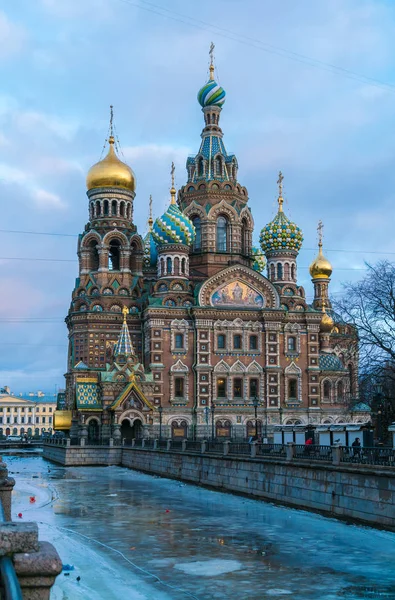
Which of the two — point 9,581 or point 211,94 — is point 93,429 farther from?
point 9,581

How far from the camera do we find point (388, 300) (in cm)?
3084

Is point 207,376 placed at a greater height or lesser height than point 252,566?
greater

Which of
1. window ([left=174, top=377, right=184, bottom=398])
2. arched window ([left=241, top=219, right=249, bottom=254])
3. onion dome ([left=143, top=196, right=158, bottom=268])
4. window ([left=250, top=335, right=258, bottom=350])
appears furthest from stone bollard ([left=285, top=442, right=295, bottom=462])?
onion dome ([left=143, top=196, right=158, bottom=268])

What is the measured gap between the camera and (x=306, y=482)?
993 inches

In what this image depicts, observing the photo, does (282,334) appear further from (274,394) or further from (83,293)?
(83,293)

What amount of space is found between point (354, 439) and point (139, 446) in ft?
77.9

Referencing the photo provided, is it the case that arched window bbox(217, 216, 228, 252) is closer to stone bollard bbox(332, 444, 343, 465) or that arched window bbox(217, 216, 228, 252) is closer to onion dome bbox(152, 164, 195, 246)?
onion dome bbox(152, 164, 195, 246)

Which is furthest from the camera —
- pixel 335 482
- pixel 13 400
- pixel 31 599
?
pixel 13 400

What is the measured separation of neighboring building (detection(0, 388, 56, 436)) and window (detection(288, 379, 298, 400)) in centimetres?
7566

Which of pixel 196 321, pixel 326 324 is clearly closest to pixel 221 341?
pixel 196 321

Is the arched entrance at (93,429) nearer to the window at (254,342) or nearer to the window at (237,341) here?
the window at (237,341)

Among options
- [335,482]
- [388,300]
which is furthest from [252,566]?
[388,300]

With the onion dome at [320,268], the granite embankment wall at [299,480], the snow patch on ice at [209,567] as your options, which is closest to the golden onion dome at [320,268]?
the onion dome at [320,268]

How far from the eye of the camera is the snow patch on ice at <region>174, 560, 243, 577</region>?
15.6m
